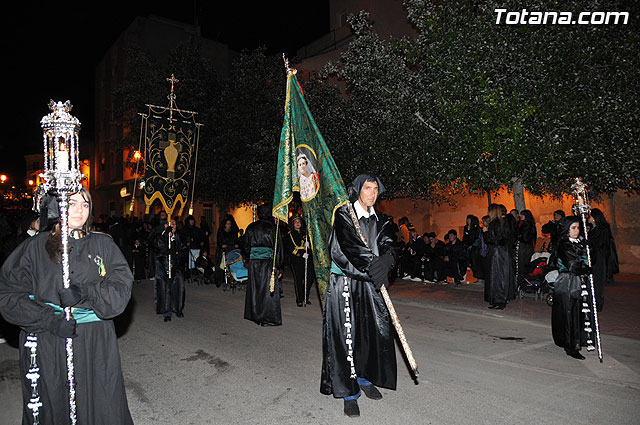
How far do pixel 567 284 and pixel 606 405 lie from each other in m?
2.20

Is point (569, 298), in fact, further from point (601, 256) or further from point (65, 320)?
point (65, 320)

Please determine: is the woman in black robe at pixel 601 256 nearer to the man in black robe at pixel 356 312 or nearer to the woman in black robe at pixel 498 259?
the woman in black robe at pixel 498 259

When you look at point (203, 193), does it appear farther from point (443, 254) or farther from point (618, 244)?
point (618, 244)

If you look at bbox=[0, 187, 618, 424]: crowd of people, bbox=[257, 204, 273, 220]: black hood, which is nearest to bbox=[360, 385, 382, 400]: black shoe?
bbox=[0, 187, 618, 424]: crowd of people

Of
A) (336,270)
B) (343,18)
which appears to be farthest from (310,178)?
(343,18)

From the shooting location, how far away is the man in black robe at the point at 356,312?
4.24 meters

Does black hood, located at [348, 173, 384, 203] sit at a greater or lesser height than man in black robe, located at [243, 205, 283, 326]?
greater

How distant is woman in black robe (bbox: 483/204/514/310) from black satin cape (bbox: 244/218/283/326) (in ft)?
14.6

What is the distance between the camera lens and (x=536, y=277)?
407 inches

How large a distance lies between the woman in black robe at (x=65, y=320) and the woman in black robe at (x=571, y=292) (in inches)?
217

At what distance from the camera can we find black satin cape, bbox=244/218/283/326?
8.33 m

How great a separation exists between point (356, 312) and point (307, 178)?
4.89 feet

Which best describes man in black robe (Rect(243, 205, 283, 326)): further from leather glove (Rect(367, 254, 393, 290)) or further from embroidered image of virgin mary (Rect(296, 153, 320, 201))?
leather glove (Rect(367, 254, 393, 290))
